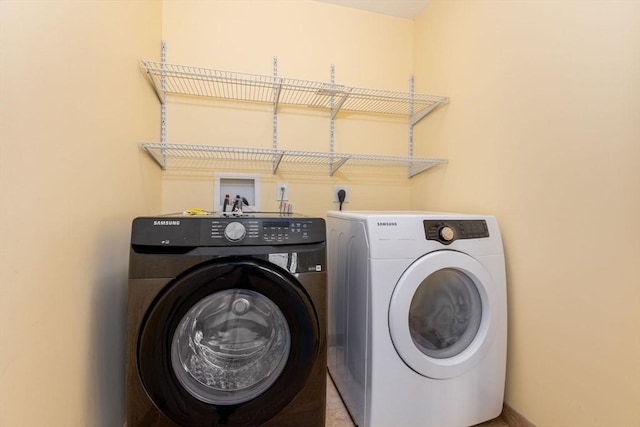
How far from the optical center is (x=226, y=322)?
95cm

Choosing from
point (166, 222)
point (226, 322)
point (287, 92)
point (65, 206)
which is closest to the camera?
point (65, 206)

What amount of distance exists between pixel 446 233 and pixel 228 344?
904 mm

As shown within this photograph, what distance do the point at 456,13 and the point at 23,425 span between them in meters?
2.32

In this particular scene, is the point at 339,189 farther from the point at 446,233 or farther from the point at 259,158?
the point at 446,233

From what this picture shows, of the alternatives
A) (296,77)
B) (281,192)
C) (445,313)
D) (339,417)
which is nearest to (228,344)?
(339,417)

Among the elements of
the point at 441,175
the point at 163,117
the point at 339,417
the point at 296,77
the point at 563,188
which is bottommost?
the point at 339,417

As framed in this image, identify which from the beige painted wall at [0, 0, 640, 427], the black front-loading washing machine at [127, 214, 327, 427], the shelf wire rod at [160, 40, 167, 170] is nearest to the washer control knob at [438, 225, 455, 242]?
the beige painted wall at [0, 0, 640, 427]

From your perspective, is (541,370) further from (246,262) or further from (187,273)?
(187,273)

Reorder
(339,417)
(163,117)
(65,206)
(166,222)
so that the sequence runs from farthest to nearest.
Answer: (163,117) → (339,417) → (166,222) → (65,206)

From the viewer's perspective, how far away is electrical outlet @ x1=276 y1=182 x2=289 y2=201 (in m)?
1.74

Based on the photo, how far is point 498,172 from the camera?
1.25 meters

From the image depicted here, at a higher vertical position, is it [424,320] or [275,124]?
[275,124]

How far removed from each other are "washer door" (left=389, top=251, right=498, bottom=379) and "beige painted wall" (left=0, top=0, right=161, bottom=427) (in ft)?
3.22

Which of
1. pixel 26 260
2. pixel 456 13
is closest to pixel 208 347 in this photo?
pixel 26 260
